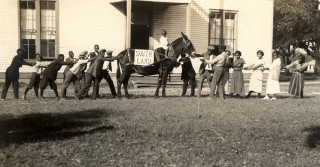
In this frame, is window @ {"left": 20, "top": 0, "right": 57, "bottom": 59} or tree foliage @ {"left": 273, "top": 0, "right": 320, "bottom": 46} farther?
tree foliage @ {"left": 273, "top": 0, "right": 320, "bottom": 46}

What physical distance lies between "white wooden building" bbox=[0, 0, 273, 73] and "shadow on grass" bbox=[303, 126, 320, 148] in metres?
10.4

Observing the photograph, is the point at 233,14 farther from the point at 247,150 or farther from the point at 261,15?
the point at 247,150

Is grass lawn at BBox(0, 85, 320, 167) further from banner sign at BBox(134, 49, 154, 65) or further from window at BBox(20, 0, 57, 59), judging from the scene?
window at BBox(20, 0, 57, 59)

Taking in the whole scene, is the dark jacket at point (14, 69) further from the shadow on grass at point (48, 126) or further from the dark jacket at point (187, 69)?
the dark jacket at point (187, 69)

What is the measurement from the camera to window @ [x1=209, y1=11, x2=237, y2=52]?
2298cm

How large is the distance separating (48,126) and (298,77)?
10478 millimetres

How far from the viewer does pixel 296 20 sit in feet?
114

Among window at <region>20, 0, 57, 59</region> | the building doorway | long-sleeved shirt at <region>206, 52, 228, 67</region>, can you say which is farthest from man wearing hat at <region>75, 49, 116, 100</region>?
the building doorway

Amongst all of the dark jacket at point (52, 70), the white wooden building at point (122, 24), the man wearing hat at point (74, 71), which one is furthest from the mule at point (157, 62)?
the white wooden building at point (122, 24)

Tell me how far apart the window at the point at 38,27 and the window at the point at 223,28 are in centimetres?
777

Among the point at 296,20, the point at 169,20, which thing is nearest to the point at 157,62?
the point at 169,20

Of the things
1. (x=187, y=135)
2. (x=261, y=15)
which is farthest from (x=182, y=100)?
(x=261, y=15)

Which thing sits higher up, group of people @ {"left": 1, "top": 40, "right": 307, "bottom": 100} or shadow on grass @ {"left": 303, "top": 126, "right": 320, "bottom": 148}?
group of people @ {"left": 1, "top": 40, "right": 307, "bottom": 100}

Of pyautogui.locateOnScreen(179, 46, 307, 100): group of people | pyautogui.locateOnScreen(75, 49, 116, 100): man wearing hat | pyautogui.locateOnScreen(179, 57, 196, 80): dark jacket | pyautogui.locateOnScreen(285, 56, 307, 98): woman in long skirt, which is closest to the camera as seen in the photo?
pyautogui.locateOnScreen(75, 49, 116, 100): man wearing hat
